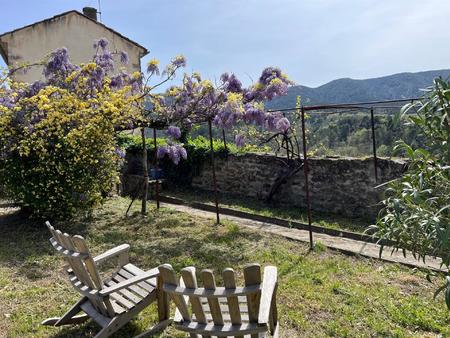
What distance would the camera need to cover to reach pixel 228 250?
5898 mm

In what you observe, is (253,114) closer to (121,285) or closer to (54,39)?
(121,285)

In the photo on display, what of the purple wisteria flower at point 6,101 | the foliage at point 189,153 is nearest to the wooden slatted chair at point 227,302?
the purple wisteria flower at point 6,101

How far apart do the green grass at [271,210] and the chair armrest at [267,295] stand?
4141mm

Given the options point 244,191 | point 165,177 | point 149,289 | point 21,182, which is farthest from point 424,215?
point 165,177

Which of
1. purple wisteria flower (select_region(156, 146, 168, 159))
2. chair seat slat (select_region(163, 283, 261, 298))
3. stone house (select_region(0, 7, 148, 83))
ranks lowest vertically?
chair seat slat (select_region(163, 283, 261, 298))

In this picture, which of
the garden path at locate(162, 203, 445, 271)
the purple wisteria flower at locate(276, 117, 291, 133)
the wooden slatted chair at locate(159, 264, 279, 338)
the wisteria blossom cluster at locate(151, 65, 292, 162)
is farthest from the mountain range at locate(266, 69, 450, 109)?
the wooden slatted chair at locate(159, 264, 279, 338)

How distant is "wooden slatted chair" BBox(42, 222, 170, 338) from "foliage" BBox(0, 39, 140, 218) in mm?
3372

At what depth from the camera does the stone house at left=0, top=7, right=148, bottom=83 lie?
46.6 feet

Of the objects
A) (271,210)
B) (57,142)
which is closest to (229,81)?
(271,210)

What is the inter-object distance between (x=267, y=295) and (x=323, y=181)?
→ 594cm

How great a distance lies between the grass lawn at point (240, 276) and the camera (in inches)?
147

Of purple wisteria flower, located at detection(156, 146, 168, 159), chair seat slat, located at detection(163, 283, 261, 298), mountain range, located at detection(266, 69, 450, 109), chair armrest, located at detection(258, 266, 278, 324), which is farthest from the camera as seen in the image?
mountain range, located at detection(266, 69, 450, 109)

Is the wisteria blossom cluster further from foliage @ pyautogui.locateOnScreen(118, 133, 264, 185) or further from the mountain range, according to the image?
the mountain range

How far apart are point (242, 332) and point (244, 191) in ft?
24.4
